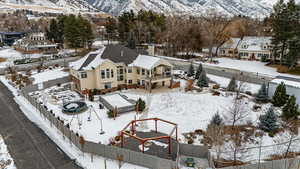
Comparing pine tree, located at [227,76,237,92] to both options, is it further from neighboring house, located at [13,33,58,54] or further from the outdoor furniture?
neighboring house, located at [13,33,58,54]

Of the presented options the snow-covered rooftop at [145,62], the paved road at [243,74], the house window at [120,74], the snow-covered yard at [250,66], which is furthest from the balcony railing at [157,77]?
the snow-covered yard at [250,66]

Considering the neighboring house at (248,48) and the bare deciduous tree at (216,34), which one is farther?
the bare deciduous tree at (216,34)

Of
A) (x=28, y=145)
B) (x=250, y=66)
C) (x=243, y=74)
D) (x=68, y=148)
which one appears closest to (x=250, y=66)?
(x=250, y=66)

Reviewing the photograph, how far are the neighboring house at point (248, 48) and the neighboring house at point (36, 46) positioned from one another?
1833 inches

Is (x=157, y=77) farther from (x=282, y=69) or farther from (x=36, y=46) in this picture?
(x=36, y=46)

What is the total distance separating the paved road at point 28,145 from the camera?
47.6ft

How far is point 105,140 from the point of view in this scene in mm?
17328

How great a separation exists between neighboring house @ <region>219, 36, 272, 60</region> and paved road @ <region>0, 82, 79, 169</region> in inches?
1730

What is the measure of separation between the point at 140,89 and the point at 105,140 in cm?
1370

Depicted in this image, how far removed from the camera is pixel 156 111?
22875mm

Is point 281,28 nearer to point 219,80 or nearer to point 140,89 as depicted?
point 219,80

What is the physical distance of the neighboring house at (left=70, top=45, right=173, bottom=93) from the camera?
28.3 metres

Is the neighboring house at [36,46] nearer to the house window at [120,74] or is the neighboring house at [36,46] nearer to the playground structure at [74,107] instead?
the house window at [120,74]

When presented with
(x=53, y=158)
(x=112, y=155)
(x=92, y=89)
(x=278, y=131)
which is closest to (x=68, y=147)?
(x=53, y=158)
